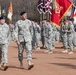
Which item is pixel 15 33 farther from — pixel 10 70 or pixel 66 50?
pixel 66 50

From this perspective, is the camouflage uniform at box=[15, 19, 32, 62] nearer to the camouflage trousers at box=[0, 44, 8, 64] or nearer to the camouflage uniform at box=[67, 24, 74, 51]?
the camouflage trousers at box=[0, 44, 8, 64]

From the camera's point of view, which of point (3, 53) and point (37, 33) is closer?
point (3, 53)

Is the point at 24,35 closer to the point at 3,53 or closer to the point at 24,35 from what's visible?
the point at 24,35

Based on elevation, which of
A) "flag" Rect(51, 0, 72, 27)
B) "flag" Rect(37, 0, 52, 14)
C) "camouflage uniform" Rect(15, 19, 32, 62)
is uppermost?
"flag" Rect(37, 0, 52, 14)

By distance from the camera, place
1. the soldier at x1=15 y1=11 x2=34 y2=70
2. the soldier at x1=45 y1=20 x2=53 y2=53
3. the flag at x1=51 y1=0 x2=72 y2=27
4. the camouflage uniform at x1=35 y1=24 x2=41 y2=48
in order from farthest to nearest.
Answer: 1. the camouflage uniform at x1=35 y1=24 x2=41 y2=48
2. the soldier at x1=45 y1=20 x2=53 y2=53
3. the flag at x1=51 y1=0 x2=72 y2=27
4. the soldier at x1=15 y1=11 x2=34 y2=70

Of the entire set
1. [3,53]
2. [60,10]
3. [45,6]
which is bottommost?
[3,53]

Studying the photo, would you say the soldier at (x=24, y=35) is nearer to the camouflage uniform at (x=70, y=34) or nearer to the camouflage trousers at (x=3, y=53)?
the camouflage trousers at (x=3, y=53)

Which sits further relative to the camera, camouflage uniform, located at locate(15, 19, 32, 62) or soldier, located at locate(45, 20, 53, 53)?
soldier, located at locate(45, 20, 53, 53)

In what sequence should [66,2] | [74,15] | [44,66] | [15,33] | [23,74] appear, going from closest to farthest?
[23,74], [15,33], [44,66], [66,2], [74,15]

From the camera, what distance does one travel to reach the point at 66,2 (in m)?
18.6

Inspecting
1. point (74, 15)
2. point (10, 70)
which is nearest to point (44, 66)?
point (10, 70)

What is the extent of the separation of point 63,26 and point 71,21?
498mm

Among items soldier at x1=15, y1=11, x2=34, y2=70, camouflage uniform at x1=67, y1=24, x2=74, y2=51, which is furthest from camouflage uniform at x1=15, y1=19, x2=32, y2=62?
camouflage uniform at x1=67, y1=24, x2=74, y2=51

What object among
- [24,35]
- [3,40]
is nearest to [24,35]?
[24,35]
